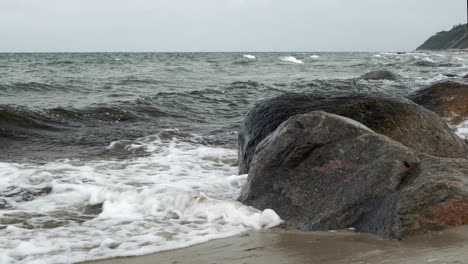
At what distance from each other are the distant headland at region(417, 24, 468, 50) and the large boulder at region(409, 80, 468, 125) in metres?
83.8

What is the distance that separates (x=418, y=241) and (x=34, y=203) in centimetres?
320

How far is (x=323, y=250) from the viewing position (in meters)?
3.09

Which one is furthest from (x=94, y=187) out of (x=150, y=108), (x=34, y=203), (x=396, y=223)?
(x=150, y=108)

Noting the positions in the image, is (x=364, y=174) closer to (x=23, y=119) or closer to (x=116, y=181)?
(x=116, y=181)

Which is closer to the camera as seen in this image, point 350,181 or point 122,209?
point 350,181

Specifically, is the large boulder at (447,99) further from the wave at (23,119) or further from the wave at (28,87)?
the wave at (28,87)

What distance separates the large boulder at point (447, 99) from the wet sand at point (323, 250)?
18.5ft

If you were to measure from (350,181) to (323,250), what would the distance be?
95cm

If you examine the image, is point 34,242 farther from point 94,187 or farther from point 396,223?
point 396,223

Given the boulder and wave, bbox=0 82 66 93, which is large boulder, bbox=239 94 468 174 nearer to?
wave, bbox=0 82 66 93

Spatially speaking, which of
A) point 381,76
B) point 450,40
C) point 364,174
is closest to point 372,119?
point 364,174

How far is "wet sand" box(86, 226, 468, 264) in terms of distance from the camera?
9.27 feet

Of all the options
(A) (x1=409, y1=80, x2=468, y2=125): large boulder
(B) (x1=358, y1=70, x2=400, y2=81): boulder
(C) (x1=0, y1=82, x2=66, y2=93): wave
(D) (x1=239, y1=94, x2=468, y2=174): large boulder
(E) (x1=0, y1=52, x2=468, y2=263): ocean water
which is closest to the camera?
(E) (x1=0, y1=52, x2=468, y2=263): ocean water

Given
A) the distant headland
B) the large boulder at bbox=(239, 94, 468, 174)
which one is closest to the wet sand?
the large boulder at bbox=(239, 94, 468, 174)
